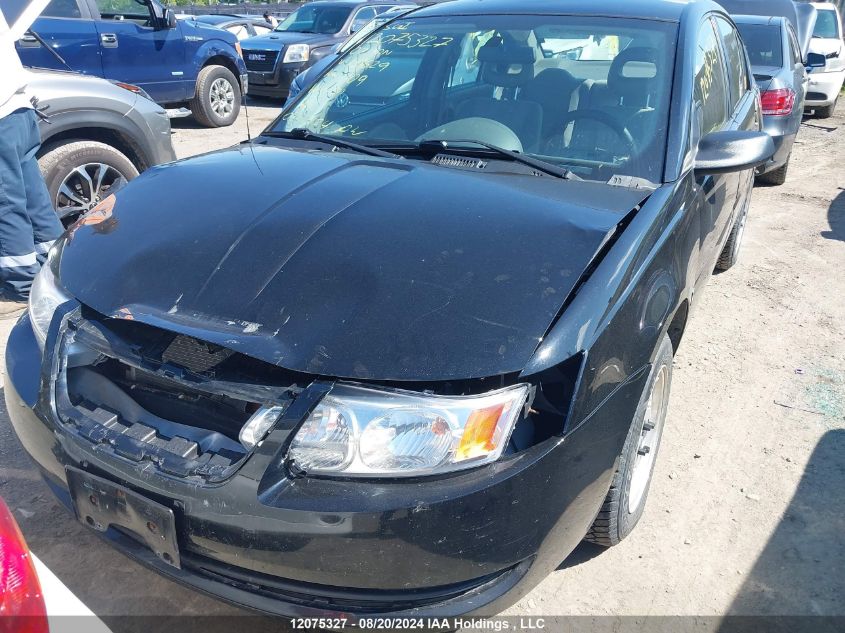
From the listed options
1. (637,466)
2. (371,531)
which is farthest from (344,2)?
(371,531)

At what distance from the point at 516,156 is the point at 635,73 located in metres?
0.63

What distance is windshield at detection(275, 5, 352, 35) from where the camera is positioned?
12.2 meters

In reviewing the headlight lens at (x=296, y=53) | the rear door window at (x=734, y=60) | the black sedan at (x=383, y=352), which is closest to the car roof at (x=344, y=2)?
the headlight lens at (x=296, y=53)

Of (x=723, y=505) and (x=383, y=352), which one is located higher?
(x=383, y=352)

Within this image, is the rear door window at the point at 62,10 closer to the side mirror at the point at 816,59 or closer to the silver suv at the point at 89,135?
the silver suv at the point at 89,135

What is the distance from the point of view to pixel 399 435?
1.69 metres

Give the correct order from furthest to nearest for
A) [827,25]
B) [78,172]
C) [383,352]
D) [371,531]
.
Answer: [827,25] → [78,172] → [383,352] → [371,531]

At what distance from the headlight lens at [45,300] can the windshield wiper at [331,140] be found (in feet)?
3.56

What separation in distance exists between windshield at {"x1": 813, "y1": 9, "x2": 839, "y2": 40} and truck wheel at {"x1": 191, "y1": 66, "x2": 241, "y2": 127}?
9.25 metres

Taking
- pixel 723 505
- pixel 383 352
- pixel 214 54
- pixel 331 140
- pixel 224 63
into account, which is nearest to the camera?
pixel 383 352

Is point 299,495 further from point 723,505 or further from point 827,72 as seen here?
point 827,72

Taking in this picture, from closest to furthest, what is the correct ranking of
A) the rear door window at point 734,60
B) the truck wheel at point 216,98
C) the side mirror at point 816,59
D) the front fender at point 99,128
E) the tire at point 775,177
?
the rear door window at point 734,60, the front fender at point 99,128, the tire at point 775,177, the side mirror at point 816,59, the truck wheel at point 216,98

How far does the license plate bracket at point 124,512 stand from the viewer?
174 cm

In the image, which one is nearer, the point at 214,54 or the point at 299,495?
the point at 299,495
